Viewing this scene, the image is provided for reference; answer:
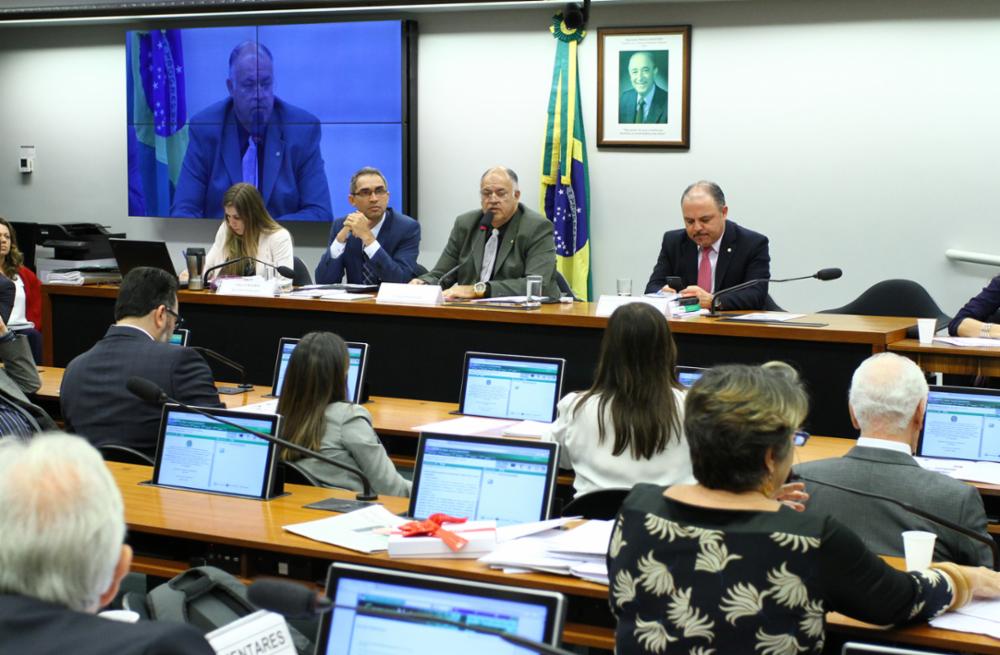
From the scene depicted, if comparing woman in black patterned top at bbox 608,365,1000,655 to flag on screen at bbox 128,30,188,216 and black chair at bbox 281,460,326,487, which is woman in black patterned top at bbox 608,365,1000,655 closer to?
black chair at bbox 281,460,326,487

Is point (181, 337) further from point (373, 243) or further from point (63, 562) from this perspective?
point (63, 562)

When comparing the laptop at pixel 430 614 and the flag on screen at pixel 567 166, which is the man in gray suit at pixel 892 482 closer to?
the laptop at pixel 430 614

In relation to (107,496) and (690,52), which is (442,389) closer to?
(690,52)

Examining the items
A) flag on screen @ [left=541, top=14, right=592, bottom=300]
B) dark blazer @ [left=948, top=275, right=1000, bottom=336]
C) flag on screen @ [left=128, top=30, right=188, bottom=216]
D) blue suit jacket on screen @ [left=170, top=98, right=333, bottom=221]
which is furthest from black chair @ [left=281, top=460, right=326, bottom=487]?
flag on screen @ [left=128, top=30, right=188, bottom=216]

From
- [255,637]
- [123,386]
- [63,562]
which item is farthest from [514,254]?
[63,562]

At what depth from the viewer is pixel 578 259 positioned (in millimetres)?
7824

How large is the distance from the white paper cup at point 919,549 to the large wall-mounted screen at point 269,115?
19.8ft

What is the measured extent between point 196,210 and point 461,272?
3.25 meters

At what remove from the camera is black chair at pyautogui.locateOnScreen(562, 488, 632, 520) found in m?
3.11

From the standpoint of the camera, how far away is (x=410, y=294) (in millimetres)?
5859

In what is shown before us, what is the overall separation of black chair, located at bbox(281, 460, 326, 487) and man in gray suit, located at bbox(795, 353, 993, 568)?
145 cm

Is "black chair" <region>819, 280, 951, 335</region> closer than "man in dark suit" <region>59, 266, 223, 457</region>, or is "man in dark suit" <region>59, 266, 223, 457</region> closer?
"man in dark suit" <region>59, 266, 223, 457</region>

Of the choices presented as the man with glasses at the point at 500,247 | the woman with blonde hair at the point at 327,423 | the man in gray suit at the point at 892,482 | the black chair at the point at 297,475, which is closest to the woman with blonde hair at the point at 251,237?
the man with glasses at the point at 500,247

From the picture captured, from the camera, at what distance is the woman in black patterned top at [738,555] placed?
6.62 feet
